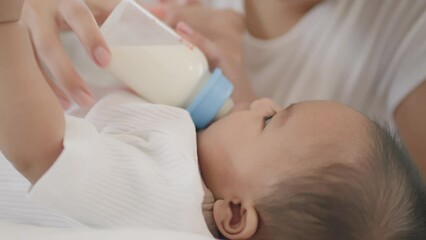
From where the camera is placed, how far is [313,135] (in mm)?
784

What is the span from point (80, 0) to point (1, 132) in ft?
1.17

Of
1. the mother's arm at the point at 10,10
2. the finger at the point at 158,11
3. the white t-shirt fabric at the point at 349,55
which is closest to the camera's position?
the mother's arm at the point at 10,10

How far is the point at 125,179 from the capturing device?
723 millimetres

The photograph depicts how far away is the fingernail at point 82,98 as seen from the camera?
0.87 metres

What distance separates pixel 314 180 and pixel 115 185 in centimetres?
22

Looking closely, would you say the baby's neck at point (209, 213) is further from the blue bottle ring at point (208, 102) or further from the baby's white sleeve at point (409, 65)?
the baby's white sleeve at point (409, 65)

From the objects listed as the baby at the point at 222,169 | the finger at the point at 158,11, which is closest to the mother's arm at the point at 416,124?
the baby at the point at 222,169

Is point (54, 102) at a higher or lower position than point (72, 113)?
higher

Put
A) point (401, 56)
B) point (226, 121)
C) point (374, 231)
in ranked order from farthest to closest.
Result: point (401, 56) → point (226, 121) → point (374, 231)

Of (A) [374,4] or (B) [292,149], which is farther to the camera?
(A) [374,4]

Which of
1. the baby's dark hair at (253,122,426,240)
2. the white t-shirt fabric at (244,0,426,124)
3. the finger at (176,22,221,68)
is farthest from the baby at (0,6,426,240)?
the white t-shirt fabric at (244,0,426,124)

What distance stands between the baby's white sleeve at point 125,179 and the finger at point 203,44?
0.31m

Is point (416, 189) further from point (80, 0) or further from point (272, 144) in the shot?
point (80, 0)

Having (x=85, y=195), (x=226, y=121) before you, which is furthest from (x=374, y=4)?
(x=85, y=195)
